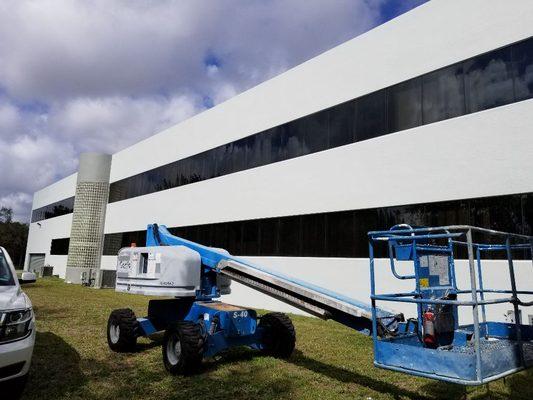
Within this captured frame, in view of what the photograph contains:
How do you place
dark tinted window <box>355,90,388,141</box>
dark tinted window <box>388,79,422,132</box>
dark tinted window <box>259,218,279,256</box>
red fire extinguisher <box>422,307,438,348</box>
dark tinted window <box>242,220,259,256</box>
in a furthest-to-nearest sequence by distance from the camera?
dark tinted window <box>242,220,259,256</box> → dark tinted window <box>259,218,279,256</box> → dark tinted window <box>355,90,388,141</box> → dark tinted window <box>388,79,422,132</box> → red fire extinguisher <box>422,307,438,348</box>

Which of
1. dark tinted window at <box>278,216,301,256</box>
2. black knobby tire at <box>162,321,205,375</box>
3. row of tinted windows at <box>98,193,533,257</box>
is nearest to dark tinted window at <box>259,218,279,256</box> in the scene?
row of tinted windows at <box>98,193,533,257</box>

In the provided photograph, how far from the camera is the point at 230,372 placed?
22.1 feet

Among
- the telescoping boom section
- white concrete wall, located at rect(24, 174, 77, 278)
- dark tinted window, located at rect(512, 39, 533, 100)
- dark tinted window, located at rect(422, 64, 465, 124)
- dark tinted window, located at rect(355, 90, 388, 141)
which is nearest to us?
the telescoping boom section

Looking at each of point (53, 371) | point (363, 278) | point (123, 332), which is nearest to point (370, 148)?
point (363, 278)

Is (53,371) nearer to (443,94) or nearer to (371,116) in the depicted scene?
(371,116)

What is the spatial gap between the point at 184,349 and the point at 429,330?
3.43 metres

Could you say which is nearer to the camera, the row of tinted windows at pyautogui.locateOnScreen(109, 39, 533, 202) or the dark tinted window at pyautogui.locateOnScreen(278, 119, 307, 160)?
the row of tinted windows at pyautogui.locateOnScreen(109, 39, 533, 202)

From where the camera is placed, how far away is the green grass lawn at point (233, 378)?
18.8ft

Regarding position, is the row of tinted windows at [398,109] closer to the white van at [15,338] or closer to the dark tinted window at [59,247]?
the white van at [15,338]

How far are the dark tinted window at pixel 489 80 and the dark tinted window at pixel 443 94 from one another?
0.67ft

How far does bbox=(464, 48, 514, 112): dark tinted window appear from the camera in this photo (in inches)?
396

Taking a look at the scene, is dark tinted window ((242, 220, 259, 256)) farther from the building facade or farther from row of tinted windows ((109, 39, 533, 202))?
row of tinted windows ((109, 39, 533, 202))

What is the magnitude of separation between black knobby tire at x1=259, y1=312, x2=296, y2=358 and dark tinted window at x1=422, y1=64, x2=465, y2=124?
7010 mm

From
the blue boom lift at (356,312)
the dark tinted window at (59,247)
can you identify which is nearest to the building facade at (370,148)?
the blue boom lift at (356,312)
